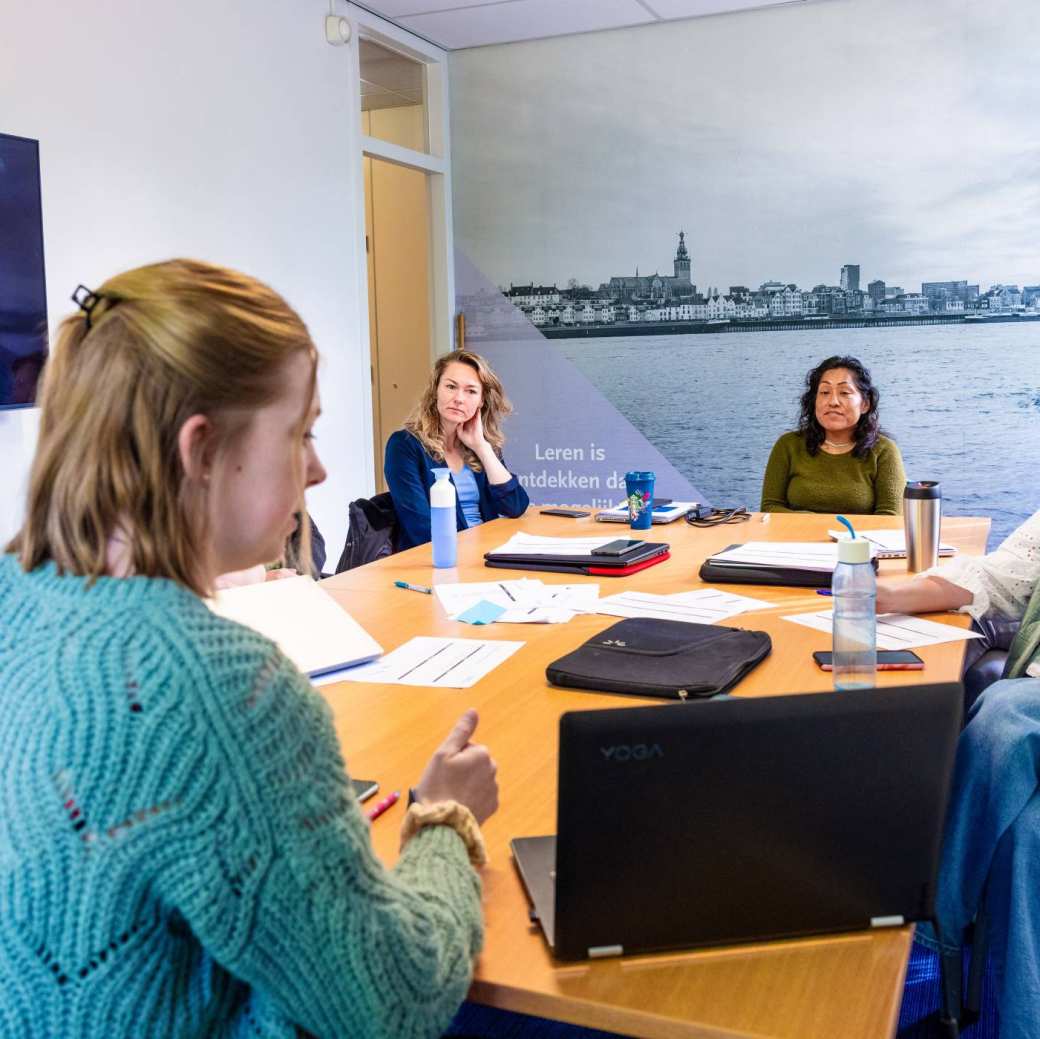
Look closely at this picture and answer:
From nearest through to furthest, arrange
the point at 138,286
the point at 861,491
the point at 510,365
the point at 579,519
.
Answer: the point at 138,286 → the point at 579,519 → the point at 861,491 → the point at 510,365

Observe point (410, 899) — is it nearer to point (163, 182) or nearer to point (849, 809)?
point (849, 809)

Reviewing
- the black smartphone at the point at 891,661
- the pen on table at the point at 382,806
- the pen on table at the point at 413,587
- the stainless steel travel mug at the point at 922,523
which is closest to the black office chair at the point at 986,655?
the stainless steel travel mug at the point at 922,523

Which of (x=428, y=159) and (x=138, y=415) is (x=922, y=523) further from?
(x=428, y=159)

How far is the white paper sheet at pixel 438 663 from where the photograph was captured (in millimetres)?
1762

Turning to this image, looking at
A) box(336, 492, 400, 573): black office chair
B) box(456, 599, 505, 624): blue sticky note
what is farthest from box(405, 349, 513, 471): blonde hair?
box(456, 599, 505, 624): blue sticky note

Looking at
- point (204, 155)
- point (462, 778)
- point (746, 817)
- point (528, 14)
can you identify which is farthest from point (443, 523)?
point (528, 14)

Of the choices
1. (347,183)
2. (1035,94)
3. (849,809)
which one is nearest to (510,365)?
(347,183)

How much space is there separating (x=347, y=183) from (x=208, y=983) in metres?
4.78

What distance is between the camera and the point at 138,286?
858 mm

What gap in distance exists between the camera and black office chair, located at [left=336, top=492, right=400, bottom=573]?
3168mm

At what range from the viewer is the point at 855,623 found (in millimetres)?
1702

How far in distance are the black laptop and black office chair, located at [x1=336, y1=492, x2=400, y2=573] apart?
2.21 m

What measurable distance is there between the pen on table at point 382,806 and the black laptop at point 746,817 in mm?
318

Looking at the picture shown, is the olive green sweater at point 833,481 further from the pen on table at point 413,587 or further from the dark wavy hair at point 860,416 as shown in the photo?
the pen on table at point 413,587
